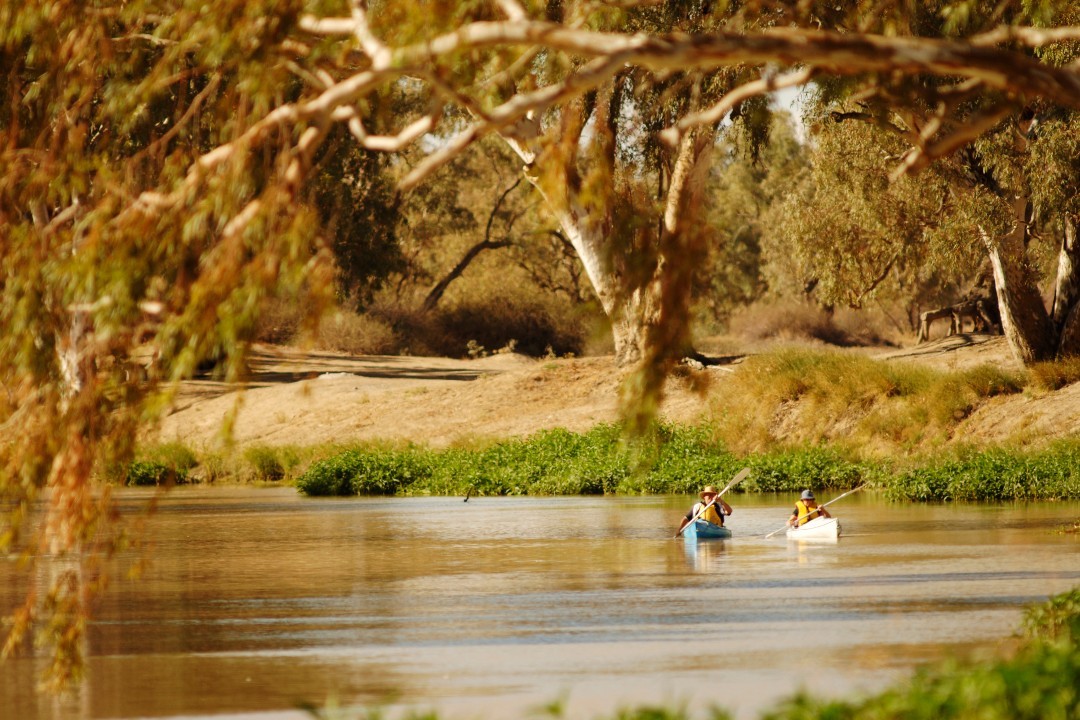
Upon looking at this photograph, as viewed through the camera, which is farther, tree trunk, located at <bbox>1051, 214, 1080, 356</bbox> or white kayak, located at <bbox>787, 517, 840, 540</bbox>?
tree trunk, located at <bbox>1051, 214, 1080, 356</bbox>

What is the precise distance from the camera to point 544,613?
639 inches

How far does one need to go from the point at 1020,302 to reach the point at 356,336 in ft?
108

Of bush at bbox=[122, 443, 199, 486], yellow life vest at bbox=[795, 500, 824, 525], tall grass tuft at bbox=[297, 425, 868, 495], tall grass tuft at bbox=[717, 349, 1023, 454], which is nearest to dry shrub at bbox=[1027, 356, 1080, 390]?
tall grass tuft at bbox=[717, 349, 1023, 454]

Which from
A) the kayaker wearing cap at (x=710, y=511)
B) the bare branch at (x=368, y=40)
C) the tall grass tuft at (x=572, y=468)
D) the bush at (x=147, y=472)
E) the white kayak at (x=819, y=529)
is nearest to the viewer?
the bare branch at (x=368, y=40)

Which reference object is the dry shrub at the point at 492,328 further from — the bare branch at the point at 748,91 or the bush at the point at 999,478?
the bare branch at the point at 748,91

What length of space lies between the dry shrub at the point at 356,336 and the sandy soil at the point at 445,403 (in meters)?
9.45

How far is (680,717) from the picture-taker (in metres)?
8.50

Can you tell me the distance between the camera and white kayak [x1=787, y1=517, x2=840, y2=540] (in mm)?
23375

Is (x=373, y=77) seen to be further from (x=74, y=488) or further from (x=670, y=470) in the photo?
(x=670, y=470)

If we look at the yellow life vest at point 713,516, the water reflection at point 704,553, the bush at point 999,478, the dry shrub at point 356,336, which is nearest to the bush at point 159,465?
the bush at point 999,478

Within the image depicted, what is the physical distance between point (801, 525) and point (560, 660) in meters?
11.3

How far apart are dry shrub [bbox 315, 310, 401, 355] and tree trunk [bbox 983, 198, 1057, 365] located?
31470mm

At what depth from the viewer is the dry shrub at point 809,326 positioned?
7569 cm

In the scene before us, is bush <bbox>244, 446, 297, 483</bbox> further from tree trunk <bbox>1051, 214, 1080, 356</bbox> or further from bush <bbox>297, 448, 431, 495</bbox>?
tree trunk <bbox>1051, 214, 1080, 356</bbox>
